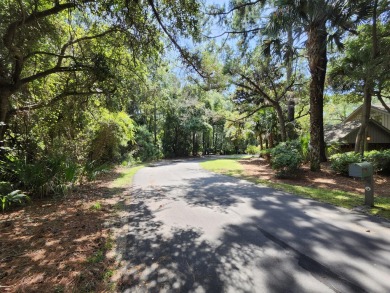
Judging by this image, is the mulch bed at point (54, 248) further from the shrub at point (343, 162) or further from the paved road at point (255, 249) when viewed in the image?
the shrub at point (343, 162)

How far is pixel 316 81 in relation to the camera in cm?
1198

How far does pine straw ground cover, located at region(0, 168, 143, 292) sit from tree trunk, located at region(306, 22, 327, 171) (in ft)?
31.2

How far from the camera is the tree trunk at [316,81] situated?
1080cm

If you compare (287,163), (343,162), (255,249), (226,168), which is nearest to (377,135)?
(343,162)

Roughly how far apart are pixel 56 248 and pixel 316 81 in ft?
41.3

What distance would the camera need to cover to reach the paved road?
2869 millimetres

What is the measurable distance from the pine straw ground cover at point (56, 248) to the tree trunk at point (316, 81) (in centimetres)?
951

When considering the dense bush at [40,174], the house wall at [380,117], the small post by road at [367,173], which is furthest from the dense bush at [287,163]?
the house wall at [380,117]

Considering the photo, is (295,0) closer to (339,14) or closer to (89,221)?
(339,14)

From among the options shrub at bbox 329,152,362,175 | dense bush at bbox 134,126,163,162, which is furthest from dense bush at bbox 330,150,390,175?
dense bush at bbox 134,126,163,162

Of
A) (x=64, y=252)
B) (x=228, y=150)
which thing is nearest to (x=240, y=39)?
(x=64, y=252)

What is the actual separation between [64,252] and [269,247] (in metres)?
3.20

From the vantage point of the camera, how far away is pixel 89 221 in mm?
5273

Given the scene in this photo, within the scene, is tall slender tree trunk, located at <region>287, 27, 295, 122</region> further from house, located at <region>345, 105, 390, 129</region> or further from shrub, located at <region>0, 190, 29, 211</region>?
shrub, located at <region>0, 190, 29, 211</region>
